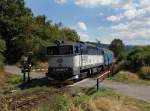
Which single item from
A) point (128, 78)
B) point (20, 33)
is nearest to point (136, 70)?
point (128, 78)

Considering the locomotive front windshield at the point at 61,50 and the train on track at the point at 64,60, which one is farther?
the locomotive front windshield at the point at 61,50

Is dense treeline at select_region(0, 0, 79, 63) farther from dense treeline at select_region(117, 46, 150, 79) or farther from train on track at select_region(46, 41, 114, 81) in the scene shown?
train on track at select_region(46, 41, 114, 81)

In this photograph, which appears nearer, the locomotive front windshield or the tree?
the locomotive front windshield

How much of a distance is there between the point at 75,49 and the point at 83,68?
3.27m

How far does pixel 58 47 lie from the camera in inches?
1215

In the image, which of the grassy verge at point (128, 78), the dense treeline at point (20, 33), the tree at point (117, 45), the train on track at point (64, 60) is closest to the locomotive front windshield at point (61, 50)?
the train on track at point (64, 60)

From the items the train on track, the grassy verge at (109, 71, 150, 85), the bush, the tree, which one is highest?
the tree

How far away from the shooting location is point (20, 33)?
64062mm

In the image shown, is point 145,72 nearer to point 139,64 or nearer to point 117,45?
point 139,64

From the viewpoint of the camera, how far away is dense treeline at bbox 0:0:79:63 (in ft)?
195

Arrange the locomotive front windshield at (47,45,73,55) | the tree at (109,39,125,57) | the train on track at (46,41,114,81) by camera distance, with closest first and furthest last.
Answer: the train on track at (46,41,114,81) < the locomotive front windshield at (47,45,73,55) < the tree at (109,39,125,57)

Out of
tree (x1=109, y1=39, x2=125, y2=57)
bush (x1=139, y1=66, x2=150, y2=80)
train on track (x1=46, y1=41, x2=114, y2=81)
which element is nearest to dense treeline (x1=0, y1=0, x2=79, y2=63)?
bush (x1=139, y1=66, x2=150, y2=80)

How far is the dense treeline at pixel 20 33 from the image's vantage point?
59406mm

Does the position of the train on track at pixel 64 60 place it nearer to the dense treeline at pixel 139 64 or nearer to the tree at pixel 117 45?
the dense treeline at pixel 139 64
